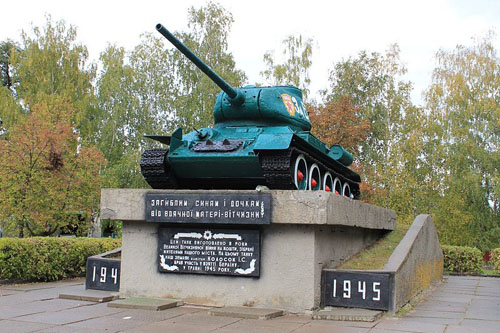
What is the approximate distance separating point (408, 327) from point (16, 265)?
25.2ft

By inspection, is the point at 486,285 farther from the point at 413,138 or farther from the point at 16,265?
the point at 413,138

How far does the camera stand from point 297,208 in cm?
771

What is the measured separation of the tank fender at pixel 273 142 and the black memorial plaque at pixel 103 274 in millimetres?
3031

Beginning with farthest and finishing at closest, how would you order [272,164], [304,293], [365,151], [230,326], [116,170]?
[365,151]
[116,170]
[272,164]
[304,293]
[230,326]

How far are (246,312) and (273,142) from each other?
8.92 ft

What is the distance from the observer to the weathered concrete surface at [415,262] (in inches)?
320


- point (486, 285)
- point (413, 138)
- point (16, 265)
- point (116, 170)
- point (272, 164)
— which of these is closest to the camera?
point (272, 164)

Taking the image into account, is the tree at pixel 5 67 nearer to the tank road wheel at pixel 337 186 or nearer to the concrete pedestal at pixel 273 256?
the tank road wheel at pixel 337 186

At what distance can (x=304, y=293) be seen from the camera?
7.73 metres

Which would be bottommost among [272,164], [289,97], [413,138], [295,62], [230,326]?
[230,326]

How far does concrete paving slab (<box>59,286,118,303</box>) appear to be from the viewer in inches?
337

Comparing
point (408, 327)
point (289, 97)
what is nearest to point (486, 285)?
point (289, 97)

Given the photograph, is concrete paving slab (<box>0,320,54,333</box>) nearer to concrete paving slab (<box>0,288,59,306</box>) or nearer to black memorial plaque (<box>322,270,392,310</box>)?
concrete paving slab (<box>0,288,59,306</box>)

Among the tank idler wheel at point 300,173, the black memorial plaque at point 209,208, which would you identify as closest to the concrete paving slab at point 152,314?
the black memorial plaque at point 209,208
